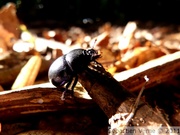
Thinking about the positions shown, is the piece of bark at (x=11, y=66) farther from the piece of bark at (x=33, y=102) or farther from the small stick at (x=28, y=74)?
the piece of bark at (x=33, y=102)

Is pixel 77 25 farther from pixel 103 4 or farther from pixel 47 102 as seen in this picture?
pixel 47 102

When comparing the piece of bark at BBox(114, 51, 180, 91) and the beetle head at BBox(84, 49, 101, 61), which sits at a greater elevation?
the beetle head at BBox(84, 49, 101, 61)

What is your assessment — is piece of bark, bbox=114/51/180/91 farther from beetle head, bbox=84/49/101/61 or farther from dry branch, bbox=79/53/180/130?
beetle head, bbox=84/49/101/61

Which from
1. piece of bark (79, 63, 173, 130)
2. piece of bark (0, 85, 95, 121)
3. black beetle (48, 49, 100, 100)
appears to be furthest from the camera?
black beetle (48, 49, 100, 100)

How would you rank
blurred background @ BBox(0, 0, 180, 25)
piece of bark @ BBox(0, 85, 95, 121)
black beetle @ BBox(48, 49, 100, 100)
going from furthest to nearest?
1. blurred background @ BBox(0, 0, 180, 25)
2. black beetle @ BBox(48, 49, 100, 100)
3. piece of bark @ BBox(0, 85, 95, 121)

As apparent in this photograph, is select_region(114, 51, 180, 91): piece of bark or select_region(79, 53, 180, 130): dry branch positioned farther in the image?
select_region(114, 51, 180, 91): piece of bark

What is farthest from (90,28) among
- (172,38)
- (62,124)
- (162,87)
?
(62,124)

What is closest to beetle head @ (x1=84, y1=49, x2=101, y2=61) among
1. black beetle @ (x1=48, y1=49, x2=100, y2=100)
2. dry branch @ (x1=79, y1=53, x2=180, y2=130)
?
black beetle @ (x1=48, y1=49, x2=100, y2=100)
